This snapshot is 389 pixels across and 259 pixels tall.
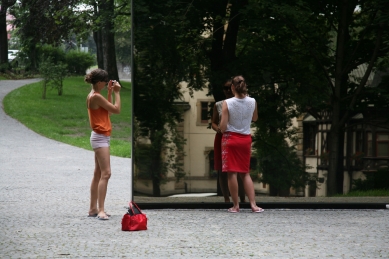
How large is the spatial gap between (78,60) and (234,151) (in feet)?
162

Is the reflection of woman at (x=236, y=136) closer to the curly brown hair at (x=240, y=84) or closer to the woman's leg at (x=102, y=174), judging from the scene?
the curly brown hair at (x=240, y=84)

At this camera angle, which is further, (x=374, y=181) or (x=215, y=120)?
(x=374, y=181)

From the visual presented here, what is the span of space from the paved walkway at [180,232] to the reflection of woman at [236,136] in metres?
0.37

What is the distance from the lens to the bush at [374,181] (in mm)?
11031

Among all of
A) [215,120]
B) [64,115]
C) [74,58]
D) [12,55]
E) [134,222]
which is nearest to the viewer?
[134,222]

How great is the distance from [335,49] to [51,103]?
32.3 m

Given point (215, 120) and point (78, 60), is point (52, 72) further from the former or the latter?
point (215, 120)

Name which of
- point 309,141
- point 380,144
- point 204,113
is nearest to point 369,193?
point 380,144

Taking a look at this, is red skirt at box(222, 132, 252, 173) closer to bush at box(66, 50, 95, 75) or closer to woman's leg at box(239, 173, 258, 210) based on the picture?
woman's leg at box(239, 173, 258, 210)

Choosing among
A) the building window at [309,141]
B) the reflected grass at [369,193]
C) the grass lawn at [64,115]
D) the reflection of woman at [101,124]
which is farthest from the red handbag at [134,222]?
the grass lawn at [64,115]

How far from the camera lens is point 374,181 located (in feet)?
36.4

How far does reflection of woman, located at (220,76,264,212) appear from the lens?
10402mm

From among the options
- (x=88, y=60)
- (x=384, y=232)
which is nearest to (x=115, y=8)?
(x=88, y=60)

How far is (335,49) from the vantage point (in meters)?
11.0
